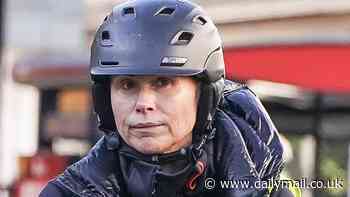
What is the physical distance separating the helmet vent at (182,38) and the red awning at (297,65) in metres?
6.16

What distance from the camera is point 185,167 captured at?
7.22 feet

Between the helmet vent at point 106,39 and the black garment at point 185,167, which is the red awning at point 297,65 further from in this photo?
the helmet vent at point 106,39

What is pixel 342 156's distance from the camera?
8.16m

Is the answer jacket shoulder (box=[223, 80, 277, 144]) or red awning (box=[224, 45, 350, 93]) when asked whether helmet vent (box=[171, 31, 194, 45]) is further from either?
red awning (box=[224, 45, 350, 93])

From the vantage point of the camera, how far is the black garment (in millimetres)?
2193

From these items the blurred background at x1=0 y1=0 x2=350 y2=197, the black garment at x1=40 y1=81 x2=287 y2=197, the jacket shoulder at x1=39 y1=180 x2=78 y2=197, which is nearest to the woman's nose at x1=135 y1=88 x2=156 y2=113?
the black garment at x1=40 y1=81 x2=287 y2=197

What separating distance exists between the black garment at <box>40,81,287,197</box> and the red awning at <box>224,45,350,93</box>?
6040 mm

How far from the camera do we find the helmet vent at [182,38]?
2.15m

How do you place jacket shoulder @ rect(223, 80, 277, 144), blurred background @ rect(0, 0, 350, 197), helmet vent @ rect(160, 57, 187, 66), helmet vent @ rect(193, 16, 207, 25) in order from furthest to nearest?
1. blurred background @ rect(0, 0, 350, 197)
2. jacket shoulder @ rect(223, 80, 277, 144)
3. helmet vent @ rect(193, 16, 207, 25)
4. helmet vent @ rect(160, 57, 187, 66)

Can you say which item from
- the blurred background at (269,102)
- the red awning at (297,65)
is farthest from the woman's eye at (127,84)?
the red awning at (297,65)

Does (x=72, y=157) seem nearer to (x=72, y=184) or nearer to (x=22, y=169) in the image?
(x=22, y=169)

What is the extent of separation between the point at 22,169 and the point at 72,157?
598mm

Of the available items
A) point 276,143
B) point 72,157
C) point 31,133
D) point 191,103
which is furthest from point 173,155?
point 31,133

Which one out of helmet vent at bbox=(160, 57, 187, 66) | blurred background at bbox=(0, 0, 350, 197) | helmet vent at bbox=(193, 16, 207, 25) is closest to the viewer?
helmet vent at bbox=(160, 57, 187, 66)
